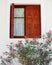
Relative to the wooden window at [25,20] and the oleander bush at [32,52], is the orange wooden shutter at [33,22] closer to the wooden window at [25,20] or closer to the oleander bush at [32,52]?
the wooden window at [25,20]

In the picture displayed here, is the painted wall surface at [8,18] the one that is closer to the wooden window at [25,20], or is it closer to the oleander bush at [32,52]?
the wooden window at [25,20]

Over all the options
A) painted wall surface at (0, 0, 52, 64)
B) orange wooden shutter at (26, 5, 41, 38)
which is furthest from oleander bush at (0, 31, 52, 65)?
orange wooden shutter at (26, 5, 41, 38)

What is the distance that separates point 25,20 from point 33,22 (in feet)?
0.83

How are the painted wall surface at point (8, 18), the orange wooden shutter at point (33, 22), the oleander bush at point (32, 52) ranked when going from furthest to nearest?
the orange wooden shutter at point (33, 22) → the painted wall surface at point (8, 18) → the oleander bush at point (32, 52)

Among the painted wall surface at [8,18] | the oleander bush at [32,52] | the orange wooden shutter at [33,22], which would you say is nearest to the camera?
the oleander bush at [32,52]

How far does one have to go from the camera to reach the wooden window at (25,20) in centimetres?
692

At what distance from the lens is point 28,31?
274 inches

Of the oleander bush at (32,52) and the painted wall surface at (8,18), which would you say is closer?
the oleander bush at (32,52)

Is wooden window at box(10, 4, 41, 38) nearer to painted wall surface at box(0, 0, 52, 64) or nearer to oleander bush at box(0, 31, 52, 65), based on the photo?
painted wall surface at box(0, 0, 52, 64)

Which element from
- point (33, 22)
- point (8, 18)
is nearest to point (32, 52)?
point (33, 22)

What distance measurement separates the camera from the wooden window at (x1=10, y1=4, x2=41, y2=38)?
22.7 feet

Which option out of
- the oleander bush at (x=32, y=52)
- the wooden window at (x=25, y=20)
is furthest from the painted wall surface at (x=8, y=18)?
the oleander bush at (x=32, y=52)

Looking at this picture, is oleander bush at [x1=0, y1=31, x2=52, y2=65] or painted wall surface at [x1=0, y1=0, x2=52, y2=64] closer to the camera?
oleander bush at [x1=0, y1=31, x2=52, y2=65]

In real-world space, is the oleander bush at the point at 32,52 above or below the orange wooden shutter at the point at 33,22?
below
